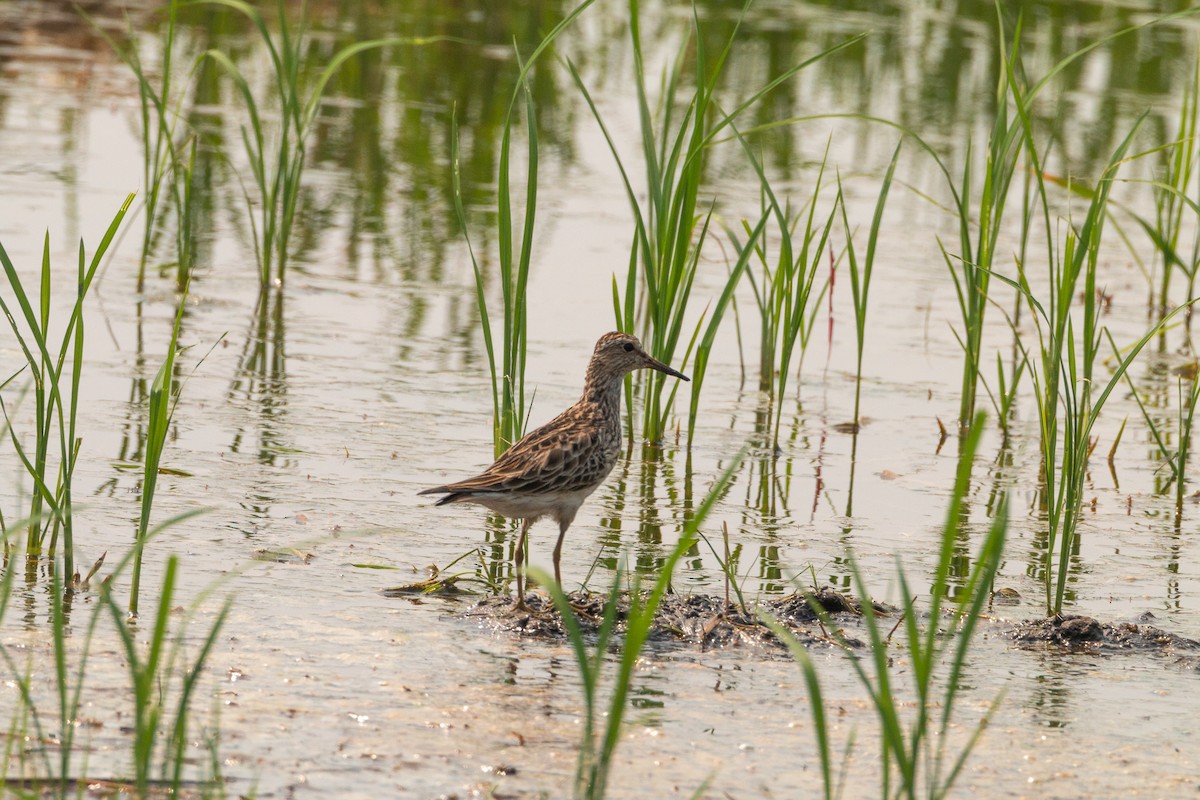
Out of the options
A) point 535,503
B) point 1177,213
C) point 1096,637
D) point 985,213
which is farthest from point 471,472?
point 1177,213

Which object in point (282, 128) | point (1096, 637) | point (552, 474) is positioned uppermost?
point (282, 128)

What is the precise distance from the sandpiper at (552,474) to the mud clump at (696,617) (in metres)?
0.12

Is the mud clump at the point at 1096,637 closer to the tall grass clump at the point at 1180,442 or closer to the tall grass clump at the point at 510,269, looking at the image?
the tall grass clump at the point at 1180,442

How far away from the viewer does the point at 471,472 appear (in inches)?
313

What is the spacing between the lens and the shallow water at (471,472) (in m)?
4.98

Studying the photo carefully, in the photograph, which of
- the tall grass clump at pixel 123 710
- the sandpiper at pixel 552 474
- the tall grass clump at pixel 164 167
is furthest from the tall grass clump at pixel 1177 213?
the tall grass clump at pixel 164 167

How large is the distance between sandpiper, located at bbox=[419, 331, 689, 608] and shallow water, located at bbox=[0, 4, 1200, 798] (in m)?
0.36

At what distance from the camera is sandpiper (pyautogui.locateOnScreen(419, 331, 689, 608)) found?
6.24m

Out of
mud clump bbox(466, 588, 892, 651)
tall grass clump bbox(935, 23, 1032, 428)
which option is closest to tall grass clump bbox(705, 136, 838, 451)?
tall grass clump bbox(935, 23, 1032, 428)

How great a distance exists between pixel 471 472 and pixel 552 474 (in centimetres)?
166

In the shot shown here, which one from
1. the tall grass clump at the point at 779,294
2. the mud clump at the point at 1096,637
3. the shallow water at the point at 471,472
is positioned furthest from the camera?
the tall grass clump at the point at 779,294

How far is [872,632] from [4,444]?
510 cm

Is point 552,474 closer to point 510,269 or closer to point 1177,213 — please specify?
point 510,269

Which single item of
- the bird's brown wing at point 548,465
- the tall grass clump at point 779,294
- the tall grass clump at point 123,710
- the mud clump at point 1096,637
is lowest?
the mud clump at point 1096,637
